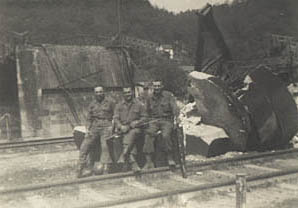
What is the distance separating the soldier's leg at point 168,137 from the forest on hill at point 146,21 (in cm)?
2703

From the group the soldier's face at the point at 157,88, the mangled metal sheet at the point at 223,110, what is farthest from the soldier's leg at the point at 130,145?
the mangled metal sheet at the point at 223,110

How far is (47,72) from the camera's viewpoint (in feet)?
65.0

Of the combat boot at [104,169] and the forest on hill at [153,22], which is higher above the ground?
the forest on hill at [153,22]

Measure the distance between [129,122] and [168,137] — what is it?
962 mm

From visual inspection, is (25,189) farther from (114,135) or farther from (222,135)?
(222,135)

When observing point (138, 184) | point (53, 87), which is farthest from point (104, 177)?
point (53, 87)

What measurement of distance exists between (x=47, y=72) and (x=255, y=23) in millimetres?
32533

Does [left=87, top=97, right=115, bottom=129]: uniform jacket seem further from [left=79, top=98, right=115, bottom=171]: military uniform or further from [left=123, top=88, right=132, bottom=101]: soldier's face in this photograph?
[left=123, top=88, right=132, bottom=101]: soldier's face

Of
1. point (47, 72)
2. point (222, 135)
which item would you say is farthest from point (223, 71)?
point (47, 72)

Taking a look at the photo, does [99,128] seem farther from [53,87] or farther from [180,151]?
[53,87]

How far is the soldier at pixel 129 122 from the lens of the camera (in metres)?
9.05

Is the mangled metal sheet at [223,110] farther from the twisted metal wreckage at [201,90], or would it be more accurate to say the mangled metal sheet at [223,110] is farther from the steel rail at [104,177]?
the steel rail at [104,177]

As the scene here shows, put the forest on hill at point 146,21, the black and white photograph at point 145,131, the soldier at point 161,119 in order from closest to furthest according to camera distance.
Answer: the black and white photograph at point 145,131
the soldier at point 161,119
the forest on hill at point 146,21

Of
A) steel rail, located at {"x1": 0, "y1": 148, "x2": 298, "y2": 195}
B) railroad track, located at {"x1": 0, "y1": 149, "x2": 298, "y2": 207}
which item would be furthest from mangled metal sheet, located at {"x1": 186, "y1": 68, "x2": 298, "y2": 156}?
railroad track, located at {"x1": 0, "y1": 149, "x2": 298, "y2": 207}
